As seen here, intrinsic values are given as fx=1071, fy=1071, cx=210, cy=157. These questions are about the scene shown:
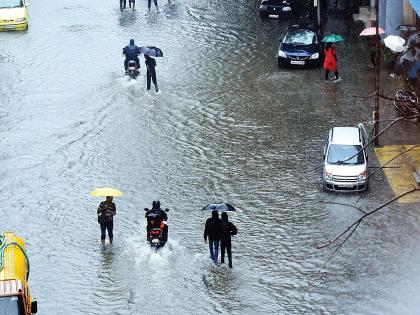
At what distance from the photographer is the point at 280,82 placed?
128ft

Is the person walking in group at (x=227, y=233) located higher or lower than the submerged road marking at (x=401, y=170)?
higher

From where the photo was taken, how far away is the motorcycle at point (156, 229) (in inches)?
962

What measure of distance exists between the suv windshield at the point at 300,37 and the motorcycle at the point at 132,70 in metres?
6.03

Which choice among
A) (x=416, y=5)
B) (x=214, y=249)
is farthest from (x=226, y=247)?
(x=416, y=5)

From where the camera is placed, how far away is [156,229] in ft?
80.2

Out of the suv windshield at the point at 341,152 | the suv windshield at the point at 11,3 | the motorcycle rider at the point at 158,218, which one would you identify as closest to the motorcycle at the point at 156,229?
the motorcycle rider at the point at 158,218

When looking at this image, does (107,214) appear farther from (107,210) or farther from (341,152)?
(341,152)

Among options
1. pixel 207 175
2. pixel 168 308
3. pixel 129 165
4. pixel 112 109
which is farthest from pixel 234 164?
pixel 168 308

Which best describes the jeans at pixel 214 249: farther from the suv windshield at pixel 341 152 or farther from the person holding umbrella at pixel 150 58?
the person holding umbrella at pixel 150 58

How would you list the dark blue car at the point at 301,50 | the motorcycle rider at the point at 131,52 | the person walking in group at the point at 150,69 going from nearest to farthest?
the person walking in group at the point at 150,69, the motorcycle rider at the point at 131,52, the dark blue car at the point at 301,50

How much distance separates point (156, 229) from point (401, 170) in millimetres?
8643

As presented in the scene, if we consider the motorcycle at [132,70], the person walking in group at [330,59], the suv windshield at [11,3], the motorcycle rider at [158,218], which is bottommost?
the motorcycle rider at [158,218]

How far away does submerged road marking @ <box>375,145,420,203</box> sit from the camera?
92.6ft

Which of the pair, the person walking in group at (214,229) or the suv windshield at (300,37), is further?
the suv windshield at (300,37)
